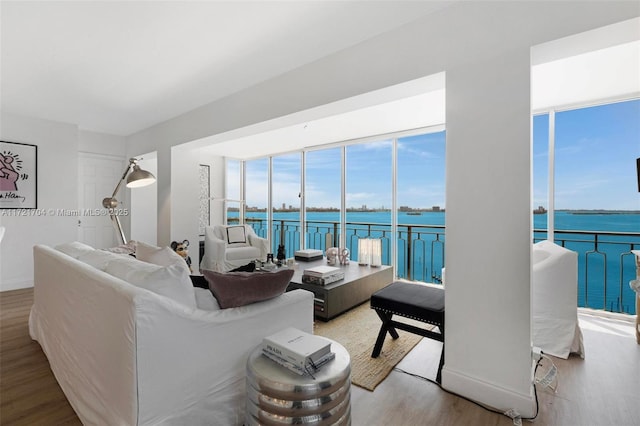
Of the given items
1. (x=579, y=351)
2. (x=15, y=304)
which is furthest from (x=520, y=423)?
(x=15, y=304)

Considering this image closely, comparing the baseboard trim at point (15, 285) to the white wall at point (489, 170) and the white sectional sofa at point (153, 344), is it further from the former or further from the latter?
the white wall at point (489, 170)

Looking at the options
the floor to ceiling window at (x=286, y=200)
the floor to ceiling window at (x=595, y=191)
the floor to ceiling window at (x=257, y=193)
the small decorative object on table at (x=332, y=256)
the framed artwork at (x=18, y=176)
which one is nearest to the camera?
the floor to ceiling window at (x=595, y=191)

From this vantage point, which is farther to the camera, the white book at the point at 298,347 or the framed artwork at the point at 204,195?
the framed artwork at the point at 204,195

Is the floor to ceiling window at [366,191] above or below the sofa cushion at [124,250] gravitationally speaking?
above

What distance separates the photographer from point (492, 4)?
179 centimetres

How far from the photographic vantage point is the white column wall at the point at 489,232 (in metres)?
1.71

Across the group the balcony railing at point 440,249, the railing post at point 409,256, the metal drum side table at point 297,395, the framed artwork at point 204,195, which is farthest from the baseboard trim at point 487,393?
the framed artwork at point 204,195

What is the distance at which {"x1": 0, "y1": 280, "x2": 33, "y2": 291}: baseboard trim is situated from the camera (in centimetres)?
416

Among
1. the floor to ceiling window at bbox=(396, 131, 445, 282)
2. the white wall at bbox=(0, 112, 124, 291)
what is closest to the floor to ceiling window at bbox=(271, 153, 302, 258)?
the floor to ceiling window at bbox=(396, 131, 445, 282)

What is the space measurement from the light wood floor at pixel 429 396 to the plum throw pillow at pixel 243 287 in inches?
33.4

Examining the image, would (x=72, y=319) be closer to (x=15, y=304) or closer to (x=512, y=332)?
(x=512, y=332)

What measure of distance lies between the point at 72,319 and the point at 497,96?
111 inches

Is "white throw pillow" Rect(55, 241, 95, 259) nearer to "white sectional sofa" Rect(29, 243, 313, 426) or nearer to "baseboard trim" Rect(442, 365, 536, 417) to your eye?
"white sectional sofa" Rect(29, 243, 313, 426)

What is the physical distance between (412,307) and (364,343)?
0.65 metres
